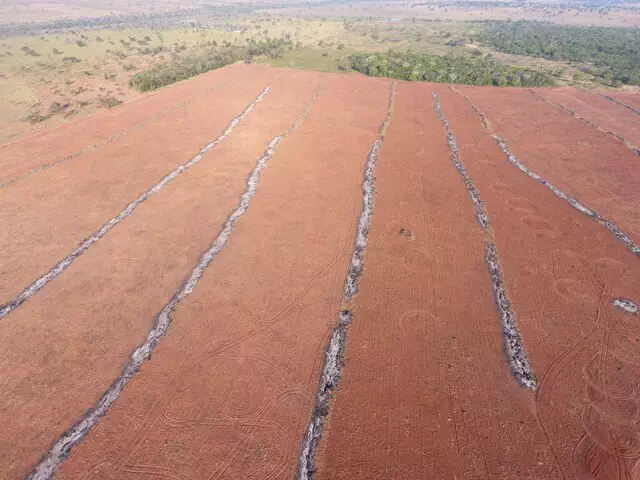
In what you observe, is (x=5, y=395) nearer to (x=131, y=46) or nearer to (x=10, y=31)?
(x=131, y=46)

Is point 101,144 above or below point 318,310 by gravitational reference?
above

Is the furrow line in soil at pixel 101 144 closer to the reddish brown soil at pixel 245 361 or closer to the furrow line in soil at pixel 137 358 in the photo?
the furrow line in soil at pixel 137 358

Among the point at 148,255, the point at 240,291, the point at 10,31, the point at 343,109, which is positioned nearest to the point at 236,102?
the point at 343,109

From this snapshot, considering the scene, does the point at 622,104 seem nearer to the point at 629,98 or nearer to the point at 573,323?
the point at 629,98

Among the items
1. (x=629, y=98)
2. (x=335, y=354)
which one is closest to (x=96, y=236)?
(x=335, y=354)

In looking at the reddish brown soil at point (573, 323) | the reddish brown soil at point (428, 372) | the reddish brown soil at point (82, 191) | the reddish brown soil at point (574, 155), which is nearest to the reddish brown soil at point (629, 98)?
the reddish brown soil at point (574, 155)

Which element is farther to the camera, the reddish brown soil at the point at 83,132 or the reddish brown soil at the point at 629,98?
the reddish brown soil at the point at 629,98

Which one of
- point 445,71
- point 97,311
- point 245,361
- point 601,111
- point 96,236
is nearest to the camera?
point 245,361

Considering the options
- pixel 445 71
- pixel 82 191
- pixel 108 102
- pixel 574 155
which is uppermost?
pixel 445 71
